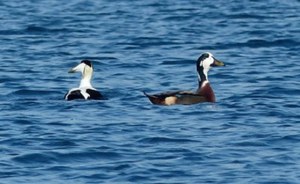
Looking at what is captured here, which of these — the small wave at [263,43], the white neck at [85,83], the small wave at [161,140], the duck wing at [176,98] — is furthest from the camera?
the small wave at [263,43]

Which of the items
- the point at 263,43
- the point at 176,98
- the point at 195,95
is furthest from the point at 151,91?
the point at 263,43

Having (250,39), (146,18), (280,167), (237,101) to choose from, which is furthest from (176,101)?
(146,18)

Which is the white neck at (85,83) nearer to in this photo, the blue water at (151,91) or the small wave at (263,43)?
the blue water at (151,91)

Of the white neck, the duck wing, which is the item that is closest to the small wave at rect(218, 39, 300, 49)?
the white neck

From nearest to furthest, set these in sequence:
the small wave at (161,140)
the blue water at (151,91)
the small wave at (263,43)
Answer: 1. the blue water at (151,91)
2. the small wave at (161,140)
3. the small wave at (263,43)

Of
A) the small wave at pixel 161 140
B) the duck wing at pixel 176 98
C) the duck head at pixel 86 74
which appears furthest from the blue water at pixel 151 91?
the duck head at pixel 86 74

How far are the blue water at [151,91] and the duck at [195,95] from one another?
146mm

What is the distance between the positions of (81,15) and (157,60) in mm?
9668

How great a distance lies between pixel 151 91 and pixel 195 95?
1581 mm

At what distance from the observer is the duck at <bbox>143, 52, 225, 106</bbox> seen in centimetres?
1936

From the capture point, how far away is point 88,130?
17219 mm

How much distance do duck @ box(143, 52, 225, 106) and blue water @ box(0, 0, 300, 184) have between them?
146 mm

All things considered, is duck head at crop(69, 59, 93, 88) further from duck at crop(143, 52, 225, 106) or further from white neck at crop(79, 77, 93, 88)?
duck at crop(143, 52, 225, 106)

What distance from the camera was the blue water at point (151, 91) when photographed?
14.8 m
